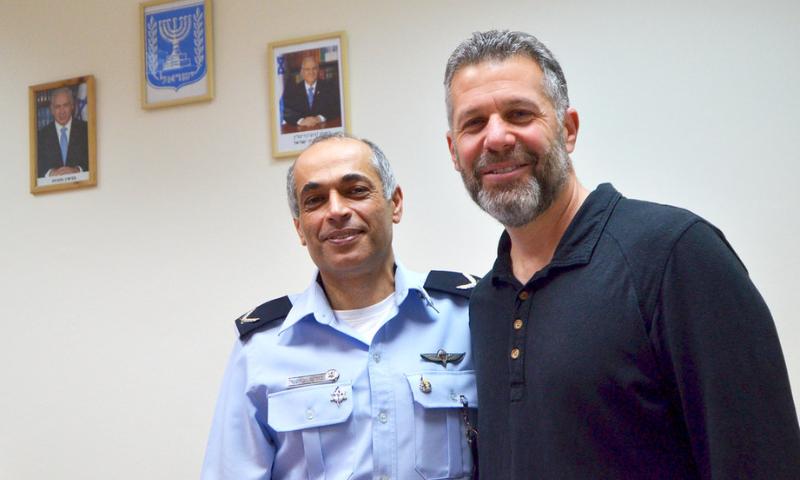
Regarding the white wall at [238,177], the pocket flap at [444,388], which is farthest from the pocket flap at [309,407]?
the white wall at [238,177]

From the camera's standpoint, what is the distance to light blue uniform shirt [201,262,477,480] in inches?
53.8

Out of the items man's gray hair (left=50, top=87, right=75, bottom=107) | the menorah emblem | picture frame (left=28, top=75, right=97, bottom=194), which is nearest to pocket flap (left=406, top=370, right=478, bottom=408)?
the menorah emblem

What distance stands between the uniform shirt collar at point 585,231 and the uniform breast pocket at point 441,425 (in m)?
0.41

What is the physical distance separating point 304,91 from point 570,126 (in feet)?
4.19

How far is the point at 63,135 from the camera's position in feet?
8.16

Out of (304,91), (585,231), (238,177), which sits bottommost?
(585,231)

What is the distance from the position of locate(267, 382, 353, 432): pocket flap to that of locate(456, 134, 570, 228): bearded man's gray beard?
552 mm

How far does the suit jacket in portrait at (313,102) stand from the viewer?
223 cm

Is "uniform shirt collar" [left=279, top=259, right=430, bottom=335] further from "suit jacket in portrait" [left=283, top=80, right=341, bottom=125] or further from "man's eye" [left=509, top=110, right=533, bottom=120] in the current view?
"suit jacket in portrait" [left=283, top=80, right=341, bottom=125]

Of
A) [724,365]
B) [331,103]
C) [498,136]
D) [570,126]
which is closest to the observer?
[724,365]

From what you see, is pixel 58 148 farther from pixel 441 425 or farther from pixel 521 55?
pixel 521 55

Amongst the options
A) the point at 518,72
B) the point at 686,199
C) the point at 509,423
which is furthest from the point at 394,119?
the point at 509,423

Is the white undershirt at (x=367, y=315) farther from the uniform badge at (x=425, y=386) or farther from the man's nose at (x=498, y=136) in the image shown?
the man's nose at (x=498, y=136)

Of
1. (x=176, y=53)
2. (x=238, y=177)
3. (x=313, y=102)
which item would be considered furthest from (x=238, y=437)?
(x=176, y=53)
